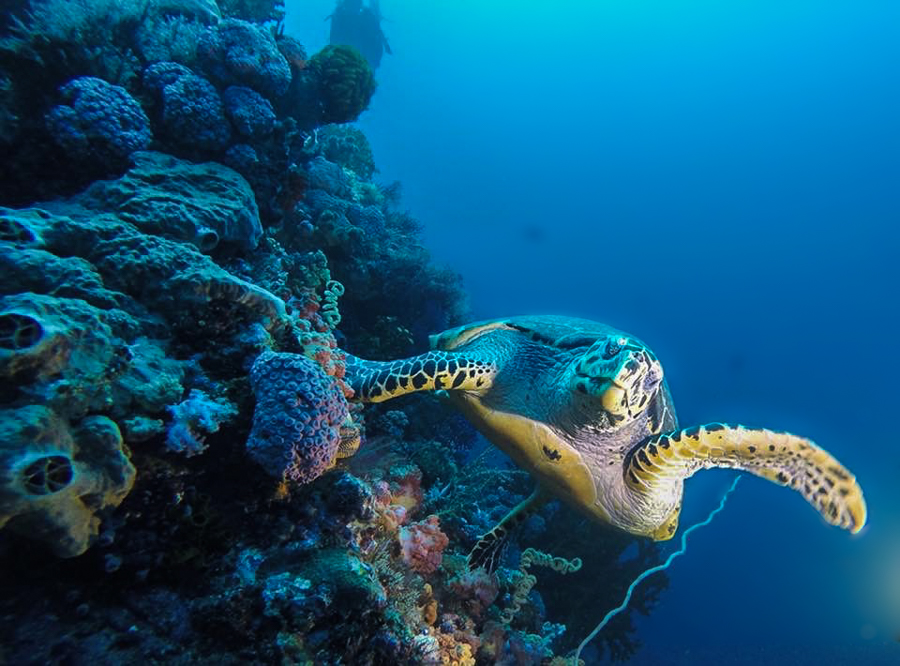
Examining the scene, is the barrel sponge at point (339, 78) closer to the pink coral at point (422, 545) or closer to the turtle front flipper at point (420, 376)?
the turtle front flipper at point (420, 376)

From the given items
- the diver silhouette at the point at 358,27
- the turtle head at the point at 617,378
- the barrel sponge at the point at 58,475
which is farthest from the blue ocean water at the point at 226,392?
the diver silhouette at the point at 358,27

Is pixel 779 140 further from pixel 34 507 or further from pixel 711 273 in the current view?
pixel 34 507

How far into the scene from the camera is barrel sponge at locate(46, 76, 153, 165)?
364 centimetres

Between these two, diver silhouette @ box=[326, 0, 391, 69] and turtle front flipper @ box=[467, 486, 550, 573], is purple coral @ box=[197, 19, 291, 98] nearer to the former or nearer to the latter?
turtle front flipper @ box=[467, 486, 550, 573]

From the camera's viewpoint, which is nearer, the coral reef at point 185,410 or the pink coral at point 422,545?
the coral reef at point 185,410

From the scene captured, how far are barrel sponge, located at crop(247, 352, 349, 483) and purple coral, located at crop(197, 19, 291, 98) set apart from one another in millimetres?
4387

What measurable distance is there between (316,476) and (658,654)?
22.7m

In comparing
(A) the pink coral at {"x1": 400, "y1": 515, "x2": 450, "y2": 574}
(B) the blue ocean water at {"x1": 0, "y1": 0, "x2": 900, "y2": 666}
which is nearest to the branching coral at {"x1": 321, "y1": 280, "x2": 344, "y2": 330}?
(B) the blue ocean water at {"x1": 0, "y1": 0, "x2": 900, "y2": 666}

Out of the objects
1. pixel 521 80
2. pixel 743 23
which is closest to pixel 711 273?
pixel 743 23

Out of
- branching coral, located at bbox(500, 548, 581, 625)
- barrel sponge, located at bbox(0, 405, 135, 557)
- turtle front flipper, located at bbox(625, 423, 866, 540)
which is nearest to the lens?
barrel sponge, located at bbox(0, 405, 135, 557)

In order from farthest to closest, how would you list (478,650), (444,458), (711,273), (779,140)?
(779,140)
(711,273)
(444,458)
(478,650)

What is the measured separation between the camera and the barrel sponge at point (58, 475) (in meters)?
1.44

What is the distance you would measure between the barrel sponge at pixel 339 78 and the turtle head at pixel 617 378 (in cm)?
562

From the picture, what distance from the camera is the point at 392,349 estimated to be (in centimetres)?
615
